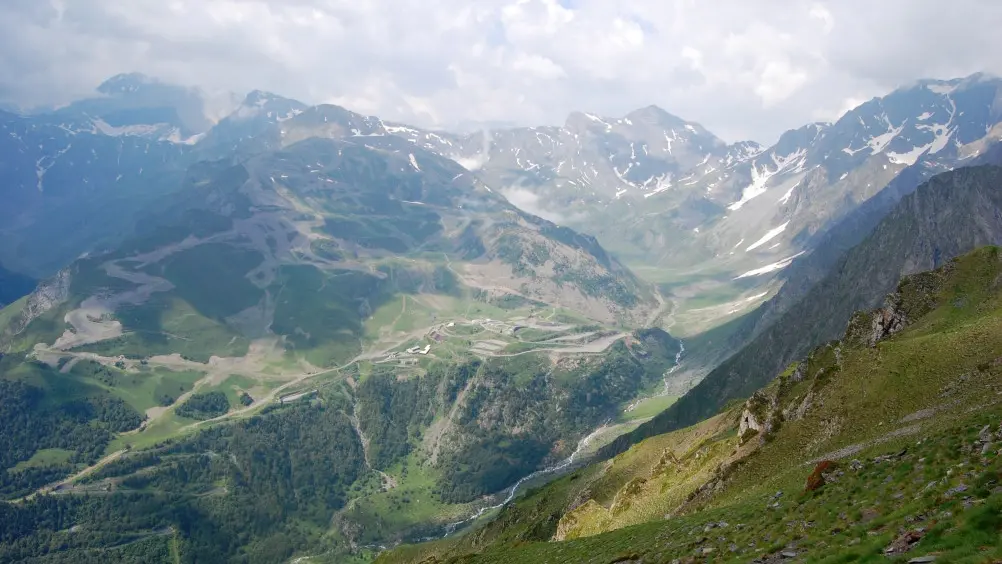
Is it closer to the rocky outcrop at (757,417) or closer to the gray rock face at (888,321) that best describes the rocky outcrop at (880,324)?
the gray rock face at (888,321)

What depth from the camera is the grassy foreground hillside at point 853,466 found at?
26.2 metres

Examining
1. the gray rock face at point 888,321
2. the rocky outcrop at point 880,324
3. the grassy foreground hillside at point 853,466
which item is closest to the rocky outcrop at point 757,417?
the grassy foreground hillside at point 853,466

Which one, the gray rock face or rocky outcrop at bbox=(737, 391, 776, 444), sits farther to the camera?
the gray rock face

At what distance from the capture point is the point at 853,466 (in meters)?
40.6

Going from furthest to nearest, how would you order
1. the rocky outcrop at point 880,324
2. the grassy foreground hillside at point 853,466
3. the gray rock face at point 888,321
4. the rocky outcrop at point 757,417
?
the rocky outcrop at point 880,324, the gray rock face at point 888,321, the rocky outcrop at point 757,417, the grassy foreground hillside at point 853,466

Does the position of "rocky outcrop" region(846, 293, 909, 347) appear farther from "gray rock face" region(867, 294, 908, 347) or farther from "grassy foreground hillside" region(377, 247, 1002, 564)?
"grassy foreground hillside" region(377, 247, 1002, 564)

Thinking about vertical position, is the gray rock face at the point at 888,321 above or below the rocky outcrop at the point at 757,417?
above

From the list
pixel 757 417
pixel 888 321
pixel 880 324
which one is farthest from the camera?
pixel 880 324

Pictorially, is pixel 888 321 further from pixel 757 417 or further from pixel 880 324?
pixel 757 417

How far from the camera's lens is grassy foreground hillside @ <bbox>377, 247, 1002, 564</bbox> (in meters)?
26.2

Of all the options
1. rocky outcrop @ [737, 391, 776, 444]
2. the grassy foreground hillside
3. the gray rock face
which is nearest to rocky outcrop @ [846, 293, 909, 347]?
the gray rock face

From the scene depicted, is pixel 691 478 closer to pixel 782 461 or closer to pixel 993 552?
pixel 782 461

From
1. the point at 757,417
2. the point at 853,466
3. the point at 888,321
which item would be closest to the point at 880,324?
the point at 888,321

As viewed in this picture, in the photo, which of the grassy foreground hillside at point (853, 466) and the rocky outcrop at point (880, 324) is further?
the rocky outcrop at point (880, 324)
